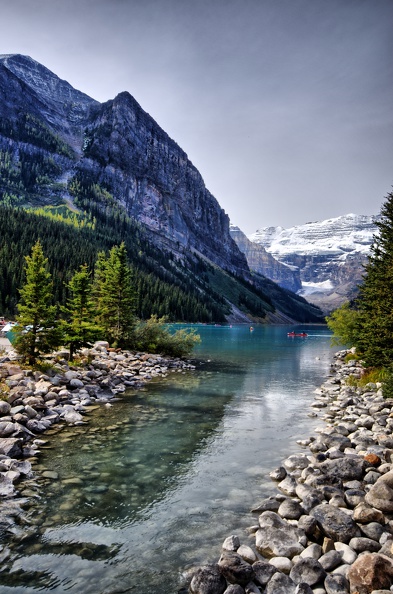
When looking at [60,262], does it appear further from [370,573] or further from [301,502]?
[370,573]

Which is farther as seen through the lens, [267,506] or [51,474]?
[51,474]

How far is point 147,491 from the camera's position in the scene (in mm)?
12172

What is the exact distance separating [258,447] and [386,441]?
5398 millimetres

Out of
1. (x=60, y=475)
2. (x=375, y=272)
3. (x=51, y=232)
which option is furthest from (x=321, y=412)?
(x=51, y=232)

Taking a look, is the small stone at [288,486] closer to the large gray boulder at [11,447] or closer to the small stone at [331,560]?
the small stone at [331,560]

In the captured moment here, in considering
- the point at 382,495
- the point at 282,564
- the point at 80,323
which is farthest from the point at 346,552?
the point at 80,323

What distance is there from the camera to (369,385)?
29.0 m

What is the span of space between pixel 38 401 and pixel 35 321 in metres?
8.44

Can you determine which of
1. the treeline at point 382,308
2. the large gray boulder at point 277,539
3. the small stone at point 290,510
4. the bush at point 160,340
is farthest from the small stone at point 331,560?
the bush at point 160,340

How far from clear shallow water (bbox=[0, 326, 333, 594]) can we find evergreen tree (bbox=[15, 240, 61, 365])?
300 inches

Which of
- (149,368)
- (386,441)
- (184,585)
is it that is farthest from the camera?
(149,368)

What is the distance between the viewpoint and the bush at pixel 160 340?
46.3 meters

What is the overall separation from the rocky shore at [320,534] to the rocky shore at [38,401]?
5420mm

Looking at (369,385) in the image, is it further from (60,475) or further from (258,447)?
(60,475)
